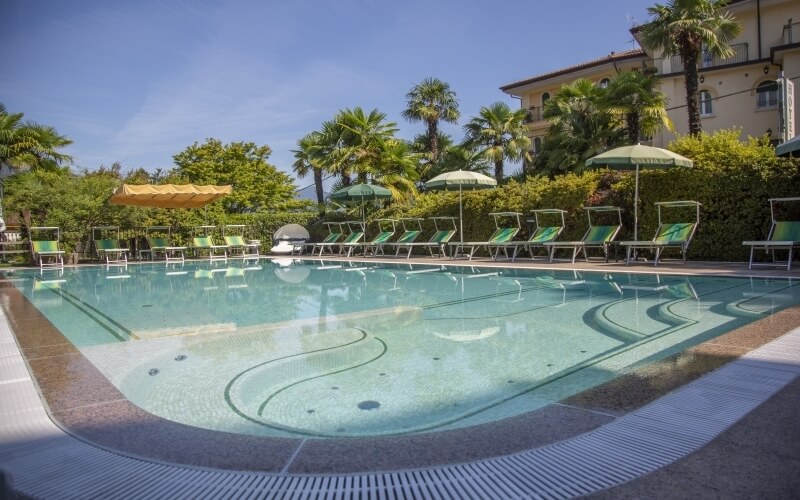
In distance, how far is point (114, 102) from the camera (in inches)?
664

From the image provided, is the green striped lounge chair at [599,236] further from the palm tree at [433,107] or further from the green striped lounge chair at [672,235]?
the palm tree at [433,107]

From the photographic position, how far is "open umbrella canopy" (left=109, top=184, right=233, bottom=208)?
1488 cm

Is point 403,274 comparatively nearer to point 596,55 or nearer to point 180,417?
point 180,417

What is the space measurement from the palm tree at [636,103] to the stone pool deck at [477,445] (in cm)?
1526

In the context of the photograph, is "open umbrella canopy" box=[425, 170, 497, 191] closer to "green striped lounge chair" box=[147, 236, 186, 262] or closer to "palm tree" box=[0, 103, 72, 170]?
"green striped lounge chair" box=[147, 236, 186, 262]

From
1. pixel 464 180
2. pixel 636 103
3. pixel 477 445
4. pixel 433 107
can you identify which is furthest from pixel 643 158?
pixel 433 107

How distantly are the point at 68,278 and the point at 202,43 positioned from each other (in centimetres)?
701

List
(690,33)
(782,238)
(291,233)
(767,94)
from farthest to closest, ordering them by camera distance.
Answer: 1. (767,94)
2. (291,233)
3. (690,33)
4. (782,238)

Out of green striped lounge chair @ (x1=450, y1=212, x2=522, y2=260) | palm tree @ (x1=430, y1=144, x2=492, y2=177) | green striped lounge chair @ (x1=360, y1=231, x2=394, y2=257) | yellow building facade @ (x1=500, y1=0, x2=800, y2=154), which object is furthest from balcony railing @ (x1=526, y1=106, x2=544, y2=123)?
green striped lounge chair @ (x1=450, y1=212, x2=522, y2=260)

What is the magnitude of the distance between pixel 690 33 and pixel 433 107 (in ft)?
40.0

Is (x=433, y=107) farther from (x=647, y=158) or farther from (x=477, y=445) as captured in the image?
(x=477, y=445)

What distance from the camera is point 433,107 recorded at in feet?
83.6

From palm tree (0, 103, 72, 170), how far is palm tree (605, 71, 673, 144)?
22.1 metres

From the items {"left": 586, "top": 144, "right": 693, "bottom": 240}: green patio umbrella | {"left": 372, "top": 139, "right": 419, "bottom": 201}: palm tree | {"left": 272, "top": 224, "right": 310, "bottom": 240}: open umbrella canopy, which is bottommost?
{"left": 272, "top": 224, "right": 310, "bottom": 240}: open umbrella canopy
